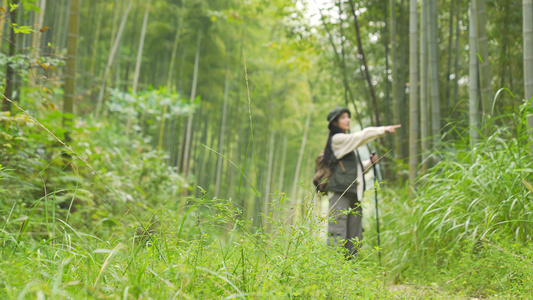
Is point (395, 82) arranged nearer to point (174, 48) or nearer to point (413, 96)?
point (413, 96)

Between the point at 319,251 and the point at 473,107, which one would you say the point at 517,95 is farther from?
the point at 319,251

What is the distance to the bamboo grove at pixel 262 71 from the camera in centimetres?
299

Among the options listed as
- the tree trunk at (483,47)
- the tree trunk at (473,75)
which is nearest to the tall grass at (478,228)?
the tree trunk at (473,75)

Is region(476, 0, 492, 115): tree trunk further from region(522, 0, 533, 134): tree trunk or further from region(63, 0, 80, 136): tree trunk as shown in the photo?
region(63, 0, 80, 136): tree trunk

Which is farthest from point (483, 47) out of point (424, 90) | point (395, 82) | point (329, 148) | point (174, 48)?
point (174, 48)

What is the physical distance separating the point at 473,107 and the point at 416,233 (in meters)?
1.04

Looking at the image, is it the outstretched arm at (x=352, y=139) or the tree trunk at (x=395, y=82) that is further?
the tree trunk at (x=395, y=82)

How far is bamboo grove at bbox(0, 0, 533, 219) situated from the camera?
299cm

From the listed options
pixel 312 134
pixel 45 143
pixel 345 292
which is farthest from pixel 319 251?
pixel 312 134

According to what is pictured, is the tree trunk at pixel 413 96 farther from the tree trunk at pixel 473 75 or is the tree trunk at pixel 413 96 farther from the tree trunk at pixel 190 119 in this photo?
the tree trunk at pixel 190 119

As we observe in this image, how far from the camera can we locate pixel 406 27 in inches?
225

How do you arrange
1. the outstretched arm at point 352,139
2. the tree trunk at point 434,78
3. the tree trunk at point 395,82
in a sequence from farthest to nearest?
1. the tree trunk at point 395,82
2. the tree trunk at point 434,78
3. the outstretched arm at point 352,139

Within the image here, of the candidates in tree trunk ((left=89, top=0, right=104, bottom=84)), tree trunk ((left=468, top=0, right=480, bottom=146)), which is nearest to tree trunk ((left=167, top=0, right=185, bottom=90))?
tree trunk ((left=89, top=0, right=104, bottom=84))

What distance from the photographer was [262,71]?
8.68 m
